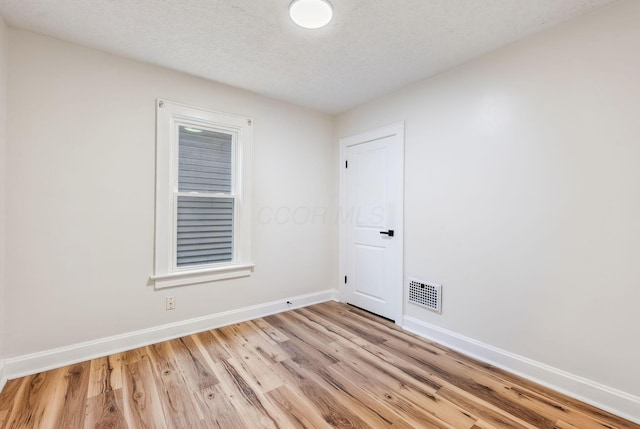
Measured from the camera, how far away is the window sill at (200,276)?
2.62m

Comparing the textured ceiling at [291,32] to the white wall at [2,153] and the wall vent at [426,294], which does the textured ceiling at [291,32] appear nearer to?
the white wall at [2,153]

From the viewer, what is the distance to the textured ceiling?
1806 mm

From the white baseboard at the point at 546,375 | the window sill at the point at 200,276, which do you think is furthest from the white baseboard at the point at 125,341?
the white baseboard at the point at 546,375

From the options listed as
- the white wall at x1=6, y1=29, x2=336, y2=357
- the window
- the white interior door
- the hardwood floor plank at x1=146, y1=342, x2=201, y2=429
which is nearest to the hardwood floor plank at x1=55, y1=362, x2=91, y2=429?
the white wall at x1=6, y1=29, x2=336, y2=357

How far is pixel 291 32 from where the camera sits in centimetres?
206

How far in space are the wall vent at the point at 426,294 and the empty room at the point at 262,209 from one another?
2 centimetres

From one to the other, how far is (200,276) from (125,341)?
782 millimetres

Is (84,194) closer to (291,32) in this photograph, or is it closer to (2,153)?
(2,153)

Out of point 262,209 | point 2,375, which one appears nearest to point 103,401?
point 2,375

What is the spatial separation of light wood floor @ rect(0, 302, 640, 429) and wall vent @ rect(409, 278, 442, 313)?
0.35 meters

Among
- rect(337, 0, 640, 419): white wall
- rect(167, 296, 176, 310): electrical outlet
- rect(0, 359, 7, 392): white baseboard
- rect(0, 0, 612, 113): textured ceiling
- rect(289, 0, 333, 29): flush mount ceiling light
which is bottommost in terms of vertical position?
rect(0, 359, 7, 392): white baseboard

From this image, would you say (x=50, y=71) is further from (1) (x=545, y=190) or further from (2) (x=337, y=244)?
(1) (x=545, y=190)

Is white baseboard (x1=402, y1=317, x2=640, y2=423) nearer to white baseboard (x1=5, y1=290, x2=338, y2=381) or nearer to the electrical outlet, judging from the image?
white baseboard (x1=5, y1=290, x2=338, y2=381)

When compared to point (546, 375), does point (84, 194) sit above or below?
above
